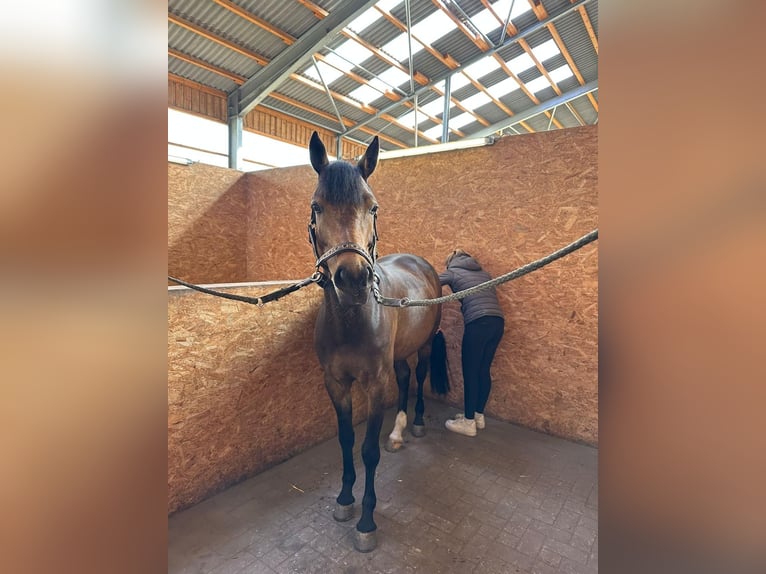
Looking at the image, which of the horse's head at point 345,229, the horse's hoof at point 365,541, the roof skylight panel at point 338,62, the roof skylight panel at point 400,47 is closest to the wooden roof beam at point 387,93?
the roof skylight panel at point 338,62

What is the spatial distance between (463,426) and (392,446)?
0.56 metres

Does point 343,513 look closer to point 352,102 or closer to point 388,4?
point 388,4

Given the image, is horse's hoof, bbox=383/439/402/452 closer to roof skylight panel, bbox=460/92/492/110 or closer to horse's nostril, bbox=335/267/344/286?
horse's nostril, bbox=335/267/344/286

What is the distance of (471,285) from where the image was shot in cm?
257

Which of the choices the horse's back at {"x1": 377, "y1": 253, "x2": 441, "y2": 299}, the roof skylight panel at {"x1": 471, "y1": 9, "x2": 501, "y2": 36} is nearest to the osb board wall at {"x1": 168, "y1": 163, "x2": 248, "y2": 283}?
the horse's back at {"x1": 377, "y1": 253, "x2": 441, "y2": 299}

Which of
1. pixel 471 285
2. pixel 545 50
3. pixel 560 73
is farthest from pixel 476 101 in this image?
pixel 471 285

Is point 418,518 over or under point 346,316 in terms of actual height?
under

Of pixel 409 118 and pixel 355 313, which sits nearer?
pixel 355 313

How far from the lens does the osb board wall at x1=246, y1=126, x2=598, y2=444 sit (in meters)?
2.46

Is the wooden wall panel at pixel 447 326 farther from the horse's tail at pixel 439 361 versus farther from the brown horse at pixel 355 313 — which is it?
the brown horse at pixel 355 313

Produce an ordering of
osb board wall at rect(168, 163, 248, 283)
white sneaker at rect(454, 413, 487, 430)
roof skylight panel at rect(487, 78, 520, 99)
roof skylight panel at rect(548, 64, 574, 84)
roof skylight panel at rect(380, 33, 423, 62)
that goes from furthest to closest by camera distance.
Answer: roof skylight panel at rect(487, 78, 520, 99) → roof skylight panel at rect(548, 64, 574, 84) → roof skylight panel at rect(380, 33, 423, 62) → osb board wall at rect(168, 163, 248, 283) → white sneaker at rect(454, 413, 487, 430)

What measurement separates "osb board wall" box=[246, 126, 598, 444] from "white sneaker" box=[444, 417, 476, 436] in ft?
1.19
